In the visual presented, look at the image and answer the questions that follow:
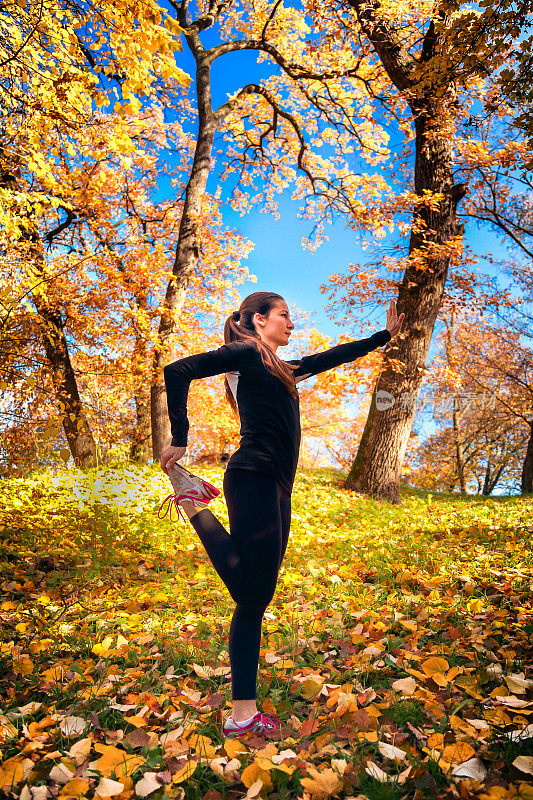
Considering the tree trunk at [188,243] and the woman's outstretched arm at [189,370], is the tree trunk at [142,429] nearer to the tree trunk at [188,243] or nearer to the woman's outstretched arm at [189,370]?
the tree trunk at [188,243]

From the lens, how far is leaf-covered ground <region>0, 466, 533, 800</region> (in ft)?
6.26

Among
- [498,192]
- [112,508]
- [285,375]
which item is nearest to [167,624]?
[285,375]

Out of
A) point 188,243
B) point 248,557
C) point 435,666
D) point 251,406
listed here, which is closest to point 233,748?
point 248,557

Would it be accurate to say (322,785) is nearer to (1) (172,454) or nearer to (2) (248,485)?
(2) (248,485)

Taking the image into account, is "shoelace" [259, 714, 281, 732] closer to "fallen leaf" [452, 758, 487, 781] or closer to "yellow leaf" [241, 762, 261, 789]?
"yellow leaf" [241, 762, 261, 789]

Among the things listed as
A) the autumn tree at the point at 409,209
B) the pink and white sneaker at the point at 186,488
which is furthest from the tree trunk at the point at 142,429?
the pink and white sneaker at the point at 186,488

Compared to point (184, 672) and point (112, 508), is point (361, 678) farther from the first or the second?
point (112, 508)

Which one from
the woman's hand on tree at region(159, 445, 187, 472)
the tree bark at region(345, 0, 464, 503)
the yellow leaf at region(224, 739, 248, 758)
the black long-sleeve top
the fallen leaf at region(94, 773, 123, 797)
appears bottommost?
the fallen leaf at region(94, 773, 123, 797)

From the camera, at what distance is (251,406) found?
223 centimetres

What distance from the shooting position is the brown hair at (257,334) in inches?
88.8

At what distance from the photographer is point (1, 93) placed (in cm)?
469

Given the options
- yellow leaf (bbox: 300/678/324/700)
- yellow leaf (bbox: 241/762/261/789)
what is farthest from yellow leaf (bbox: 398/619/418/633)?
yellow leaf (bbox: 241/762/261/789)

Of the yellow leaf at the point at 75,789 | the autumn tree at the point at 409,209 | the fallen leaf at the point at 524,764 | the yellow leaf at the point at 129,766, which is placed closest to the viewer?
the fallen leaf at the point at 524,764

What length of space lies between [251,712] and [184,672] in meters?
1.05
